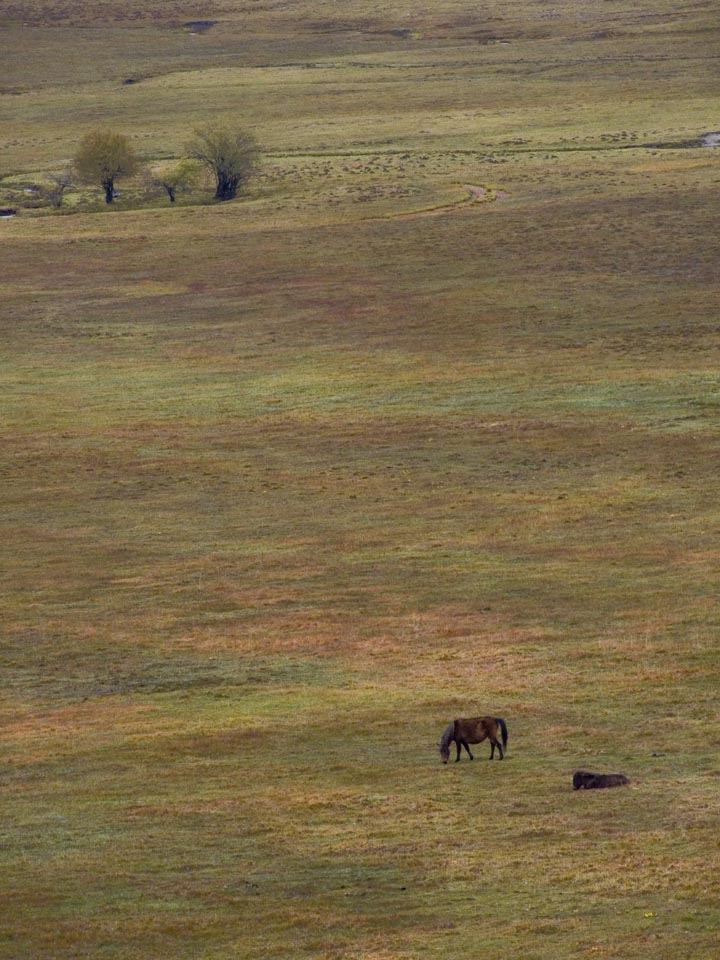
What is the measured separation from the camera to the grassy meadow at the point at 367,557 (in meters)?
21.1

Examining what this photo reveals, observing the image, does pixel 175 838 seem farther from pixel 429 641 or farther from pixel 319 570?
pixel 319 570

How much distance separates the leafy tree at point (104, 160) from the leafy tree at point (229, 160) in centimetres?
515

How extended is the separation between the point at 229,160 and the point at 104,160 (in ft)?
30.2

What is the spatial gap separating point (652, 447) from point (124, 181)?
80504 millimetres

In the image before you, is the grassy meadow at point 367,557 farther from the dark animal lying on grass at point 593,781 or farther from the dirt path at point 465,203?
the dirt path at point 465,203

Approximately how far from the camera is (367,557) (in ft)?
147

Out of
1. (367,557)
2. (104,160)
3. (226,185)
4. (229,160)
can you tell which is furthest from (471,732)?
(104,160)

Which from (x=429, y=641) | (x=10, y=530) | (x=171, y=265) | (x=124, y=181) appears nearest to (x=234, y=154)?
(x=124, y=181)

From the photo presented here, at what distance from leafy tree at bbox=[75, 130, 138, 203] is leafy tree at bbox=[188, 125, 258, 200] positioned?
16.9 ft

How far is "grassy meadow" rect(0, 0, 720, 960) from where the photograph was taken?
21.1 m

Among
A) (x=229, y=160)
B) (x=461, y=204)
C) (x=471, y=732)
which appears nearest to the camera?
(x=471, y=732)

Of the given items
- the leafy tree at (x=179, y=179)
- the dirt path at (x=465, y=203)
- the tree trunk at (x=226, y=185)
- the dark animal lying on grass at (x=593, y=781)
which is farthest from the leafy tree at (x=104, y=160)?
the dark animal lying on grass at (x=593, y=781)

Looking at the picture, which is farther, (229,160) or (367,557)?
(229,160)

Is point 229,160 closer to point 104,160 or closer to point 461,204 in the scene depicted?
point 104,160
